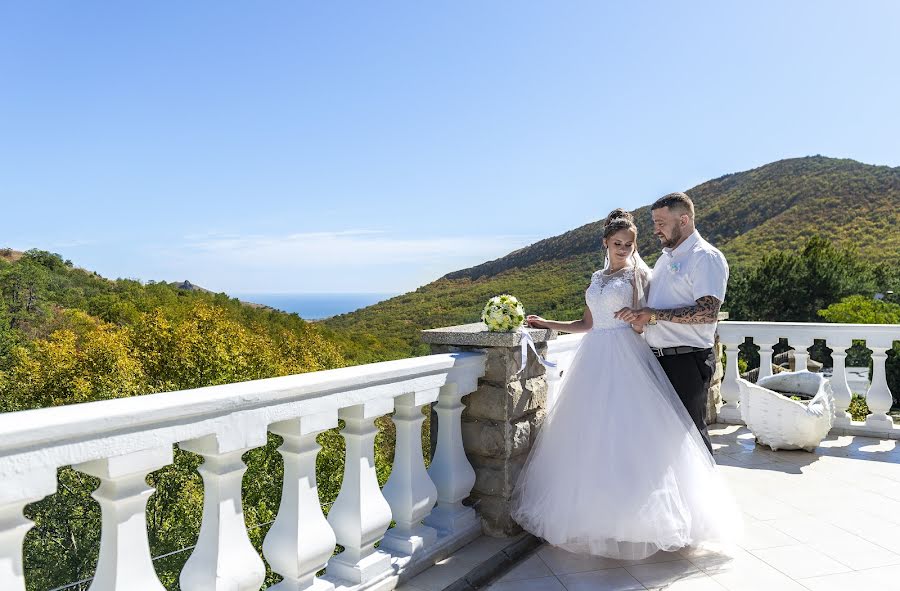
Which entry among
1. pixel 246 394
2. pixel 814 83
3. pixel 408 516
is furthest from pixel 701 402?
pixel 814 83

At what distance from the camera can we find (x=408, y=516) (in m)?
2.32

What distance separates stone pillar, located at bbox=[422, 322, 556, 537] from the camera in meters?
2.69

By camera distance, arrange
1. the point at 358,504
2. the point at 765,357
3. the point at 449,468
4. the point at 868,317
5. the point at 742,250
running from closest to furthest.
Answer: the point at 358,504
the point at 449,468
the point at 765,357
the point at 868,317
the point at 742,250

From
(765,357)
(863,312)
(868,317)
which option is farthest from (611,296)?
(863,312)

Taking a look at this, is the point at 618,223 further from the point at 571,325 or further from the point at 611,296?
the point at 571,325

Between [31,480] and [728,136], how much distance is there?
17091 millimetres

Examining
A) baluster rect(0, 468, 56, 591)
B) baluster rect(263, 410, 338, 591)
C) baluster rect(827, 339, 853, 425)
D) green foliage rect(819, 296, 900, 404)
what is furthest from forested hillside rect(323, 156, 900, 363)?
baluster rect(0, 468, 56, 591)

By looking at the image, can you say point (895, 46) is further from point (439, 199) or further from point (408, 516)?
point (439, 199)

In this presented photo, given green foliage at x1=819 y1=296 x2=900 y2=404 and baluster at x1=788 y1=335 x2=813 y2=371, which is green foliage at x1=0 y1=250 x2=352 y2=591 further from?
green foliage at x1=819 y1=296 x2=900 y2=404

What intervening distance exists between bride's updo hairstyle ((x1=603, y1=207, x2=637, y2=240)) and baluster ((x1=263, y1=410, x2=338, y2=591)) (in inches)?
68.9

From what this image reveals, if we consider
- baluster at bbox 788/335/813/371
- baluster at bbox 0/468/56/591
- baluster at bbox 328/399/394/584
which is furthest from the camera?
baluster at bbox 788/335/813/371

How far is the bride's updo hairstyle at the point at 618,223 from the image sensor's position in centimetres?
285

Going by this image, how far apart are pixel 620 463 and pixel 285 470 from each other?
1.46 metres

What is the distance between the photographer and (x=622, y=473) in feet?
8.07
